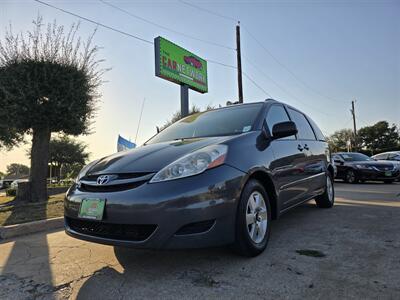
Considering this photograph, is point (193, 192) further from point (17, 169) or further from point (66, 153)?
point (17, 169)

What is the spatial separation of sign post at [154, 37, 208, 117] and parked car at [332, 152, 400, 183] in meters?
6.39

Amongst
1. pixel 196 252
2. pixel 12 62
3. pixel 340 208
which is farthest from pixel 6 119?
pixel 340 208

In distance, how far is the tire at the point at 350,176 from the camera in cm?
1194

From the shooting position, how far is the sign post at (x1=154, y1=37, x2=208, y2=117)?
12.3 m

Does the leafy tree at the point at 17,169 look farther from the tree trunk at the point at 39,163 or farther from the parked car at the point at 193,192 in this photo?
the parked car at the point at 193,192


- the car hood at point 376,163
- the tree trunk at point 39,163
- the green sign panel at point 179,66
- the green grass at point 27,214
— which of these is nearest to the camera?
the green grass at point 27,214

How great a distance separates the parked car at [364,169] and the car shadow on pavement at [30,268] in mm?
10871

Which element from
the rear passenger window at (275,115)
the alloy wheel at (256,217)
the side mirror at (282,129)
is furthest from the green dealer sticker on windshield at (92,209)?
the rear passenger window at (275,115)

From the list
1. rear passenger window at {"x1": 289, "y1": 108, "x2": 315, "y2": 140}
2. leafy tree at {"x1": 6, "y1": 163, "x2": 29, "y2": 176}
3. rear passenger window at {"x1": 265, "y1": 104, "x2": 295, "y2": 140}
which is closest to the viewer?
rear passenger window at {"x1": 265, "y1": 104, "x2": 295, "y2": 140}

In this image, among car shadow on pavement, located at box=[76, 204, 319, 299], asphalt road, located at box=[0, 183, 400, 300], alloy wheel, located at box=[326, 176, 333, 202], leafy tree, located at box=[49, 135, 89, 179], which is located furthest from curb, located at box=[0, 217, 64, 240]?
leafy tree, located at box=[49, 135, 89, 179]

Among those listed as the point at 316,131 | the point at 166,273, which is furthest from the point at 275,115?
the point at 166,273

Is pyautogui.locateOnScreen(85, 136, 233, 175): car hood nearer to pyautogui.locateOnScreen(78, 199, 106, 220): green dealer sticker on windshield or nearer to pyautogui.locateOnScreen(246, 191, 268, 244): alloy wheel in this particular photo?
pyautogui.locateOnScreen(78, 199, 106, 220): green dealer sticker on windshield

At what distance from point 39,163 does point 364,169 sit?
1058cm

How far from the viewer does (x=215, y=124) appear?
12.3 feet
